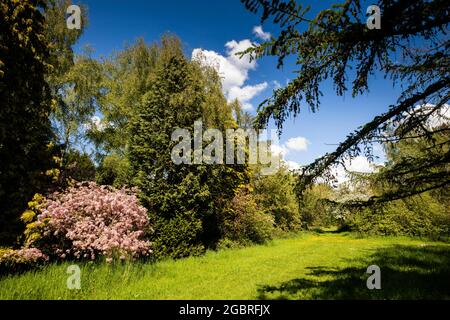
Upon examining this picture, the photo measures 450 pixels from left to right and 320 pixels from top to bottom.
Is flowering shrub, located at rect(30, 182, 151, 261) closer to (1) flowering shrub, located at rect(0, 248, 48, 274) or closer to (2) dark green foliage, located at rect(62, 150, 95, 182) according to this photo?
(1) flowering shrub, located at rect(0, 248, 48, 274)

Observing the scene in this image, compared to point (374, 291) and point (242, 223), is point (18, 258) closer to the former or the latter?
point (374, 291)

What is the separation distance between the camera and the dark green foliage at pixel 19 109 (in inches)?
333

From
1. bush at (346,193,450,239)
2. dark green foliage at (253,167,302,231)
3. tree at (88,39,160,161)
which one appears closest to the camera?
bush at (346,193,450,239)

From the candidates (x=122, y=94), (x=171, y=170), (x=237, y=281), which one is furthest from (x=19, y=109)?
(x=122, y=94)

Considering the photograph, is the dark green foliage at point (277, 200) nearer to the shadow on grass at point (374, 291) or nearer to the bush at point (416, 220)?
the bush at point (416, 220)

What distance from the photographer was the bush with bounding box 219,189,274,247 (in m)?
16.7

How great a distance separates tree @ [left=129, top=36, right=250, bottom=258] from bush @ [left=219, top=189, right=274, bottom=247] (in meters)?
3.50

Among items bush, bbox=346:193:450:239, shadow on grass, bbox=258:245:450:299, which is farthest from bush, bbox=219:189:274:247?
shadow on grass, bbox=258:245:450:299

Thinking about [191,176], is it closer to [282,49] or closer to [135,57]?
[282,49]

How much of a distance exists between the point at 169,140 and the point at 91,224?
4.93m

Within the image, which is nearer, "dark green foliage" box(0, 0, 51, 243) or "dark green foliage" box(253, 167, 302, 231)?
"dark green foliage" box(0, 0, 51, 243)

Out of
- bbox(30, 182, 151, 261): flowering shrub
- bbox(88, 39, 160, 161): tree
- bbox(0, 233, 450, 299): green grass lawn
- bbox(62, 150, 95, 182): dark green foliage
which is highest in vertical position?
bbox(88, 39, 160, 161): tree

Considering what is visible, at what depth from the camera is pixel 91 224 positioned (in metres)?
9.16

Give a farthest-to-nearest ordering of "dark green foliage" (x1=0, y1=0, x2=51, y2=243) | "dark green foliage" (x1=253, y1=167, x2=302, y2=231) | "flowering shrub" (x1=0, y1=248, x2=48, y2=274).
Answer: "dark green foliage" (x1=253, y1=167, x2=302, y2=231) < "dark green foliage" (x1=0, y1=0, x2=51, y2=243) < "flowering shrub" (x1=0, y1=248, x2=48, y2=274)
